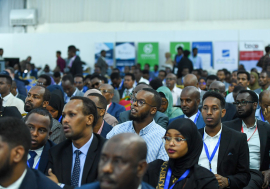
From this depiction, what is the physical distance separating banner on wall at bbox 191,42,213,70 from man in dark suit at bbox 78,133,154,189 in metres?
13.1

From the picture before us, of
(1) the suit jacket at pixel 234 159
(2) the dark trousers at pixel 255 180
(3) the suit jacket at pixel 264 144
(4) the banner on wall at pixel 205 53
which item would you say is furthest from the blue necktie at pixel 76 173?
(4) the banner on wall at pixel 205 53

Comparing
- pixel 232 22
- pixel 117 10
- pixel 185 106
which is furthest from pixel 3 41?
pixel 185 106

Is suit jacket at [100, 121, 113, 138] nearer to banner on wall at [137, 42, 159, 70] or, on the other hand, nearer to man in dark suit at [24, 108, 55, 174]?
man in dark suit at [24, 108, 55, 174]

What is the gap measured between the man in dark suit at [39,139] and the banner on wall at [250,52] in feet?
40.4

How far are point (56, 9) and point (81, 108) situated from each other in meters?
15.4

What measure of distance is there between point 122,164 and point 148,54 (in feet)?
45.1

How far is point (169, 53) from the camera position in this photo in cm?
1426

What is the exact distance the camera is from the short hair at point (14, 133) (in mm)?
1912

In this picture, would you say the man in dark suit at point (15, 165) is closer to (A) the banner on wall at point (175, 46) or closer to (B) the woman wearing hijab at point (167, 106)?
(B) the woman wearing hijab at point (167, 106)

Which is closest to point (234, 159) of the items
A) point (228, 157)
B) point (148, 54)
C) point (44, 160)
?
point (228, 157)

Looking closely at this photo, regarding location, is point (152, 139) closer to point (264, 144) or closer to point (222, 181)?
point (222, 181)

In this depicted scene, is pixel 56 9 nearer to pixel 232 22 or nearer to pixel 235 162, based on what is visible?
pixel 232 22

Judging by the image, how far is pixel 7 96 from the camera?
545 centimetres

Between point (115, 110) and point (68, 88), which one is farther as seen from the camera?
point (68, 88)
